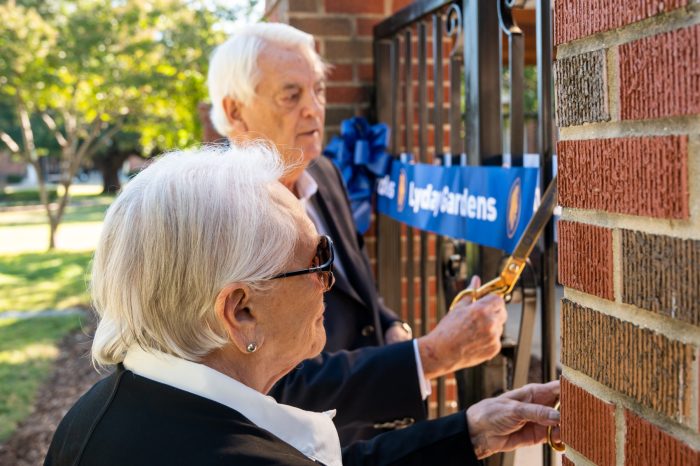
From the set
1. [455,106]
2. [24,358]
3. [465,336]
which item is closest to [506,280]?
[465,336]

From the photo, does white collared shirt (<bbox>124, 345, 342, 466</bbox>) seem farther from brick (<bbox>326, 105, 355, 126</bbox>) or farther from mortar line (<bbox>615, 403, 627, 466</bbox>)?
A: brick (<bbox>326, 105, 355, 126</bbox>)

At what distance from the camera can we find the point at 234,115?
110 inches

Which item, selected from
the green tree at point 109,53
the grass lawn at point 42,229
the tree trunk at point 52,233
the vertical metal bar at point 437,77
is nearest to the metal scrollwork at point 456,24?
the vertical metal bar at point 437,77

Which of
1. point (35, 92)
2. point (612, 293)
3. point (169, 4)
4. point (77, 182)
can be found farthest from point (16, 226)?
point (77, 182)

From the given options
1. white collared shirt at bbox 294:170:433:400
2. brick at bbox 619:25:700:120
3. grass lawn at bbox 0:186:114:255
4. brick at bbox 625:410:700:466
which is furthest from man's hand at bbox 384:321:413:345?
grass lawn at bbox 0:186:114:255

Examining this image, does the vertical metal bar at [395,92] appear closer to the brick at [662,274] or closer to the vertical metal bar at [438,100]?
the vertical metal bar at [438,100]

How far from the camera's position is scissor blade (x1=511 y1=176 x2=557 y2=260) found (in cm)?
182

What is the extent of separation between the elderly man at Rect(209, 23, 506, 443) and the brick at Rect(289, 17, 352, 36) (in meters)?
0.96

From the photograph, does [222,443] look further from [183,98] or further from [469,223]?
[183,98]

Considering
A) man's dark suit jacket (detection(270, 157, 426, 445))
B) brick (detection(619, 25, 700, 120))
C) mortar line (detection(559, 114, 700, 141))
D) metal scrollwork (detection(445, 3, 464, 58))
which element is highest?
metal scrollwork (detection(445, 3, 464, 58))

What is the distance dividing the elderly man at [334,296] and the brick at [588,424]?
0.89m

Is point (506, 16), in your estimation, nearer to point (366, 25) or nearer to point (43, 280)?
point (366, 25)

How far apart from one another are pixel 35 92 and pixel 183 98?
545 centimetres

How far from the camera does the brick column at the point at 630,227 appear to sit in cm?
86
